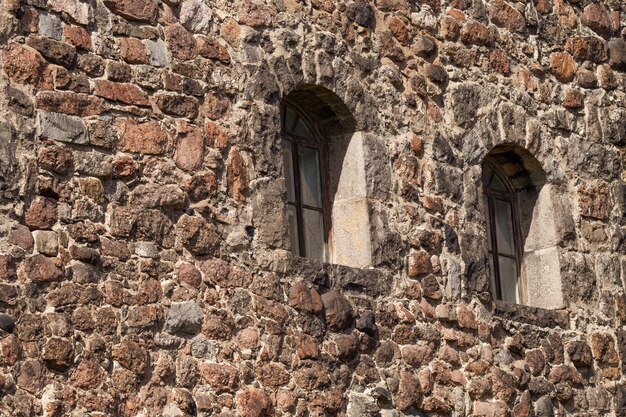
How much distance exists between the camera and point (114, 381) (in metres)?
6.59

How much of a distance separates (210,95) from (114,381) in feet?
5.47

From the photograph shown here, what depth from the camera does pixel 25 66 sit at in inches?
262

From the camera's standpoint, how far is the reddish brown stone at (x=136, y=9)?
7.14 m

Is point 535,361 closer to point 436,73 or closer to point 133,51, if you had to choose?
point 436,73

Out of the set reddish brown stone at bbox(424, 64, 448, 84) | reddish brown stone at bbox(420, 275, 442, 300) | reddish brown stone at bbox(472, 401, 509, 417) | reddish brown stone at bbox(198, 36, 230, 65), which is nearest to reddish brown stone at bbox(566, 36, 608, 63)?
reddish brown stone at bbox(424, 64, 448, 84)

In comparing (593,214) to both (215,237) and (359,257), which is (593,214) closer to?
(359,257)

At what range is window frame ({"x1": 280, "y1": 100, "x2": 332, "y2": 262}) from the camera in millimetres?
8016

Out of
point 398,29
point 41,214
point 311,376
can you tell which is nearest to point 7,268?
point 41,214

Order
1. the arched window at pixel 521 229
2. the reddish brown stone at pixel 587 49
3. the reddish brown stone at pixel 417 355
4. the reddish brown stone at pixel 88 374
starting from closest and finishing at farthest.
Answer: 1. the reddish brown stone at pixel 88 374
2. the reddish brown stone at pixel 417 355
3. the arched window at pixel 521 229
4. the reddish brown stone at pixel 587 49

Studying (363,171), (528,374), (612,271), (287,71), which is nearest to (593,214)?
(612,271)

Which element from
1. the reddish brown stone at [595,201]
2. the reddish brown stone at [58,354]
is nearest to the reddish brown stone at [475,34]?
the reddish brown stone at [595,201]

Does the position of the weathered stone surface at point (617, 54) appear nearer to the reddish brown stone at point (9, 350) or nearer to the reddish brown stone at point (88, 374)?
the reddish brown stone at point (88, 374)

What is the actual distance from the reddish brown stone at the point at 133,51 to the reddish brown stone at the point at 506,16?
287 cm

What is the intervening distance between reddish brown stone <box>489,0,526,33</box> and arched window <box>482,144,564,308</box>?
2.61 ft
